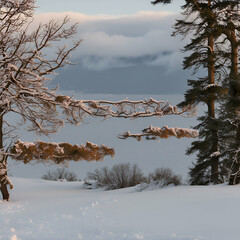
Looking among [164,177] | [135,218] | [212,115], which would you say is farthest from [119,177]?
[135,218]

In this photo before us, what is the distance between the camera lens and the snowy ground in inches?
278

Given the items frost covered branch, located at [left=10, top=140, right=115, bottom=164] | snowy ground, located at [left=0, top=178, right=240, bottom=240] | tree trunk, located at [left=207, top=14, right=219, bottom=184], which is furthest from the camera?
tree trunk, located at [left=207, top=14, right=219, bottom=184]

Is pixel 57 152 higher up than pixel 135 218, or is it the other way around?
pixel 57 152

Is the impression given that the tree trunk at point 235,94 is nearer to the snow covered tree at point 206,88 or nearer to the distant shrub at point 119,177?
the snow covered tree at point 206,88

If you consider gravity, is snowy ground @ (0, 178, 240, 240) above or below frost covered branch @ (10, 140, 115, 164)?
below

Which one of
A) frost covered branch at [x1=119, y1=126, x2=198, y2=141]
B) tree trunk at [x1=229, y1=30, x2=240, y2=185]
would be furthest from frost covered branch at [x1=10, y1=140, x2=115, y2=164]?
tree trunk at [x1=229, y1=30, x2=240, y2=185]

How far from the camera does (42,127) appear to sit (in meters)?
14.2

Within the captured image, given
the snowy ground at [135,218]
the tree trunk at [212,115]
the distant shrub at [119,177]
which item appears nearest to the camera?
the snowy ground at [135,218]

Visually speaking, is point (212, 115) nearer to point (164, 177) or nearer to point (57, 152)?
point (164, 177)

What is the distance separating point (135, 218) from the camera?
8375 millimetres

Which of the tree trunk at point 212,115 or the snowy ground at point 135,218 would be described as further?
the tree trunk at point 212,115

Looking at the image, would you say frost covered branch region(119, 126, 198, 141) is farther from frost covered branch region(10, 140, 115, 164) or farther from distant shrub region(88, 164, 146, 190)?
distant shrub region(88, 164, 146, 190)

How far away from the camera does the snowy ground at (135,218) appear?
23.1 ft

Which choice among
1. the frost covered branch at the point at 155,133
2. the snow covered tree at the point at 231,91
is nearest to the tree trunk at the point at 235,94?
the snow covered tree at the point at 231,91
